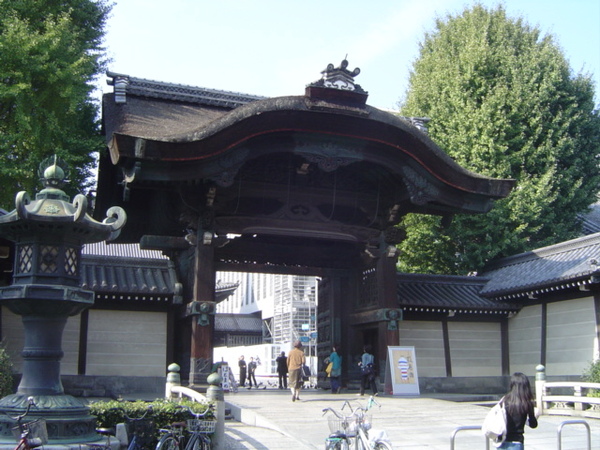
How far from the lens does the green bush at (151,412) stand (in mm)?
9547

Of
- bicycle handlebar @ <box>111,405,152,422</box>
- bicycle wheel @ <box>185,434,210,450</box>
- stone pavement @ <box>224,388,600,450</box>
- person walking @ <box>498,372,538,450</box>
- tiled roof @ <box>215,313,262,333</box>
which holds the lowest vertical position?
stone pavement @ <box>224,388,600,450</box>

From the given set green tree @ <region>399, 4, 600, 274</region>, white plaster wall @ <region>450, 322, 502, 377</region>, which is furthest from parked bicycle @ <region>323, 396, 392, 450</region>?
green tree @ <region>399, 4, 600, 274</region>

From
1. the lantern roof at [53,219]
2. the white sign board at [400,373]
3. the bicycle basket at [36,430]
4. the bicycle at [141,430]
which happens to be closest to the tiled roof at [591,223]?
A: the white sign board at [400,373]

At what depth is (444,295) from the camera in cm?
2038

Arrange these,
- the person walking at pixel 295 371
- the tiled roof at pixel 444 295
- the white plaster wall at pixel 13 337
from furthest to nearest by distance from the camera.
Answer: the tiled roof at pixel 444 295 → the white plaster wall at pixel 13 337 → the person walking at pixel 295 371

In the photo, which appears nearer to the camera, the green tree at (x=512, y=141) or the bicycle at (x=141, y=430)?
the bicycle at (x=141, y=430)

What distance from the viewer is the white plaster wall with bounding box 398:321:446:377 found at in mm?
19562

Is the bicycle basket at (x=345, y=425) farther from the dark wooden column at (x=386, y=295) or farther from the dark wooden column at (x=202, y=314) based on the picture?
the dark wooden column at (x=386, y=295)

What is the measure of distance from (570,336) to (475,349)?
3.15m

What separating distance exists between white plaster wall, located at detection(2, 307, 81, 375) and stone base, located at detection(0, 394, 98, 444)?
9.04 m

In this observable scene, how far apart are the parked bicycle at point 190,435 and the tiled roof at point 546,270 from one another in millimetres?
11483

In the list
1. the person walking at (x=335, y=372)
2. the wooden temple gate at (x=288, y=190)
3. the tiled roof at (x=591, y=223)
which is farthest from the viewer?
the tiled roof at (x=591, y=223)

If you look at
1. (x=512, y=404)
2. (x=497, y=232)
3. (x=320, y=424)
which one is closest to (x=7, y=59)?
(x=320, y=424)

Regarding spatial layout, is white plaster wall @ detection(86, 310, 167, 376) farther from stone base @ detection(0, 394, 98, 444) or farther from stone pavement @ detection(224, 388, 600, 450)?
stone base @ detection(0, 394, 98, 444)
